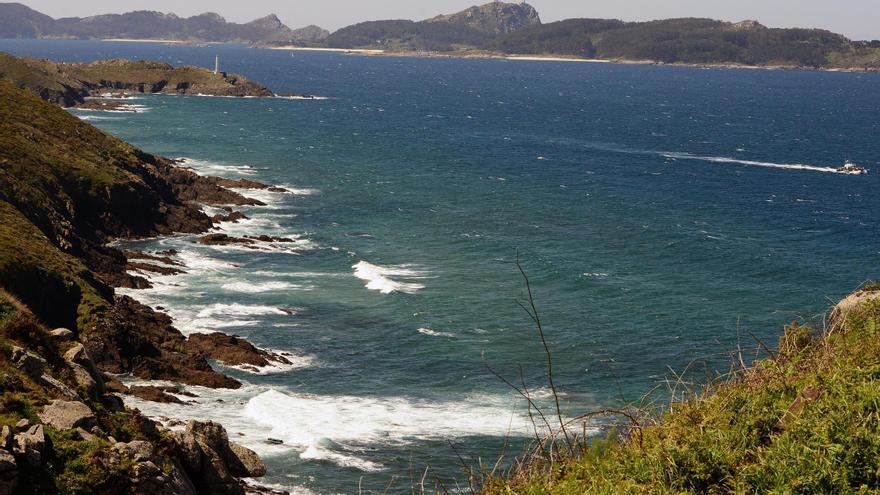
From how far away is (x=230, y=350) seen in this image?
152 feet

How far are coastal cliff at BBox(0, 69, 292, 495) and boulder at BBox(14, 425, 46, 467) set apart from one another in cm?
3

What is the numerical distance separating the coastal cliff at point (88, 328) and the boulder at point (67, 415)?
0.04 m

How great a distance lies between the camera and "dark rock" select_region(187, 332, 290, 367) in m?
45.6

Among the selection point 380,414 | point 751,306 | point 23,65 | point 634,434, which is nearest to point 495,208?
point 751,306

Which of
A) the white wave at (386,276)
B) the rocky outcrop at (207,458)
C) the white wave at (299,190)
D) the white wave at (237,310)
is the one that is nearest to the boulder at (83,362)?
the rocky outcrop at (207,458)

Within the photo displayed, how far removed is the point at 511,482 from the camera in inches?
511

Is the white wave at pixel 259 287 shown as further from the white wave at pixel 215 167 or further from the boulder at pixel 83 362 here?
the white wave at pixel 215 167

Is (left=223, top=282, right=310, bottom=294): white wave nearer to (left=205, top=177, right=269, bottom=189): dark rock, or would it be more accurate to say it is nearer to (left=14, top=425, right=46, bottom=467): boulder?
Answer: (left=205, top=177, right=269, bottom=189): dark rock

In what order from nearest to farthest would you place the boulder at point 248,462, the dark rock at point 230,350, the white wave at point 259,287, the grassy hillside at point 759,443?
the grassy hillside at point 759,443 → the boulder at point 248,462 → the dark rock at point 230,350 → the white wave at point 259,287

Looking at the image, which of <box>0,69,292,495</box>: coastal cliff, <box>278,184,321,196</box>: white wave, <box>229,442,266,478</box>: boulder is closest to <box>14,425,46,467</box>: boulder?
<box>0,69,292,495</box>: coastal cliff

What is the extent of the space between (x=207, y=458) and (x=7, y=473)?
20.9 feet

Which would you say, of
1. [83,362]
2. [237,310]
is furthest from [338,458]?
[237,310]

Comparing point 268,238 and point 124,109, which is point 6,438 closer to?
point 268,238

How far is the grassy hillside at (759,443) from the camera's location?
1147 centimetres
